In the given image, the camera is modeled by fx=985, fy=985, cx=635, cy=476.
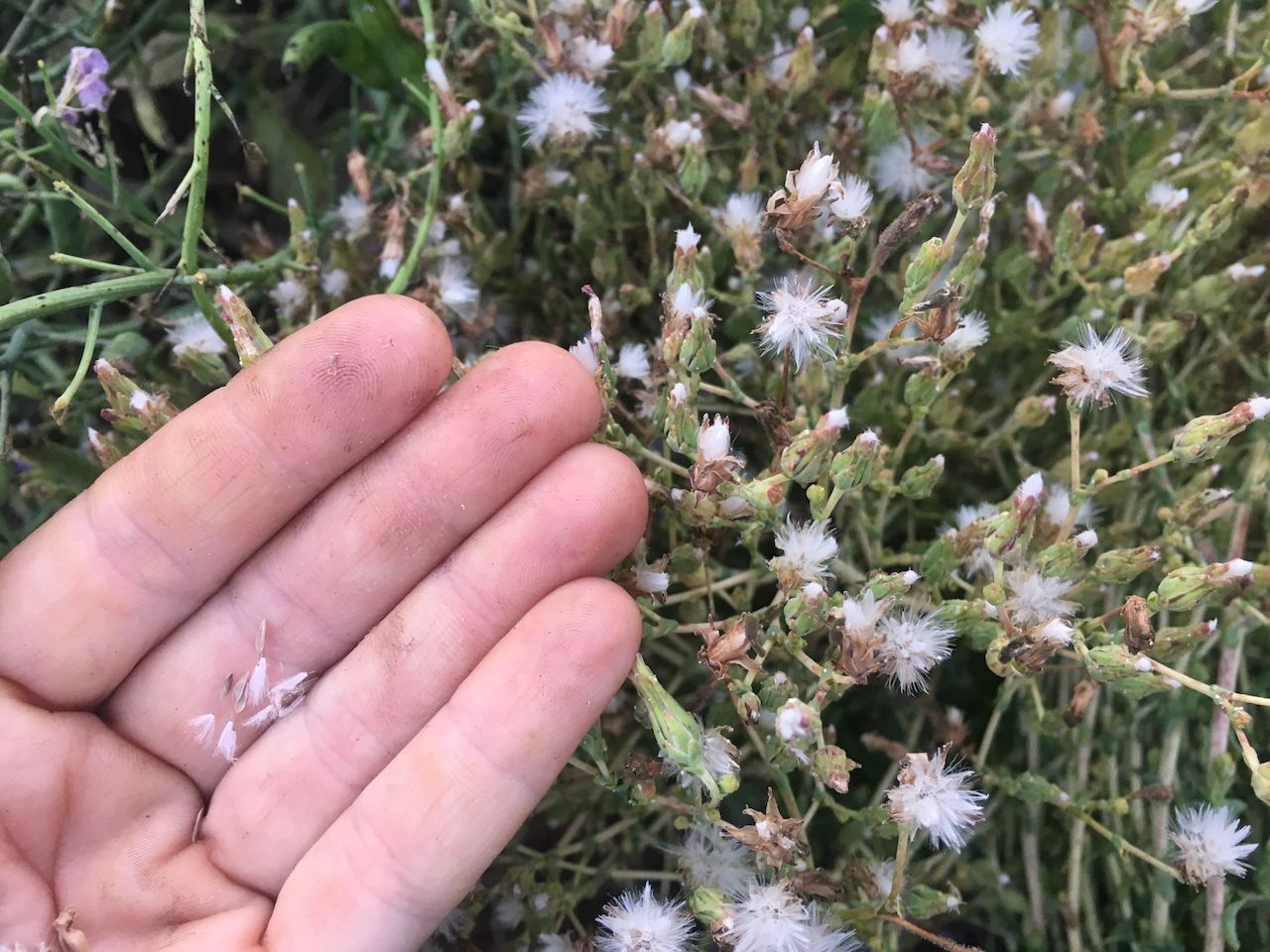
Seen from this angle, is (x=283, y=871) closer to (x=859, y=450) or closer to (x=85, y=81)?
(x=859, y=450)

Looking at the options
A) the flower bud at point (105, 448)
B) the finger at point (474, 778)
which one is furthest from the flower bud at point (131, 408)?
the finger at point (474, 778)

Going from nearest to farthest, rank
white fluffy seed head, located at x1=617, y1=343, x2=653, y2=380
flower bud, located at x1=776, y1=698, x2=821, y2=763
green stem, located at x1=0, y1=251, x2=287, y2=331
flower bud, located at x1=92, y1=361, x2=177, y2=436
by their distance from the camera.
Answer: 1. flower bud, located at x1=776, y1=698, x2=821, y2=763
2. green stem, located at x1=0, y1=251, x2=287, y2=331
3. flower bud, located at x1=92, y1=361, x2=177, y2=436
4. white fluffy seed head, located at x1=617, y1=343, x2=653, y2=380

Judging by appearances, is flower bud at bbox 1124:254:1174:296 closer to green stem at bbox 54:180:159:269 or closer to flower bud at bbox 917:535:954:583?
flower bud at bbox 917:535:954:583

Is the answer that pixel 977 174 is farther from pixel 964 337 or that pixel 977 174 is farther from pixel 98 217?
pixel 98 217

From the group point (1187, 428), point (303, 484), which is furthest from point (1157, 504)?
point (303, 484)

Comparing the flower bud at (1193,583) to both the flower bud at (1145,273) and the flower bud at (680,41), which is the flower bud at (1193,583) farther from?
the flower bud at (680,41)

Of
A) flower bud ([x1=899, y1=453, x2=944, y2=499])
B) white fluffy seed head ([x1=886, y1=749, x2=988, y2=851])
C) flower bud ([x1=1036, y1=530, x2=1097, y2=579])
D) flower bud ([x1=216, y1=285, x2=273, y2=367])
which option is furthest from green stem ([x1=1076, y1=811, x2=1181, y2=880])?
flower bud ([x1=216, y1=285, x2=273, y2=367])

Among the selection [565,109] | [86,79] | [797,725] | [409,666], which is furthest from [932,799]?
[86,79]
